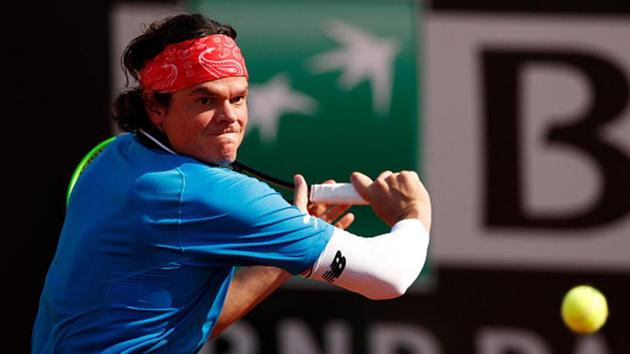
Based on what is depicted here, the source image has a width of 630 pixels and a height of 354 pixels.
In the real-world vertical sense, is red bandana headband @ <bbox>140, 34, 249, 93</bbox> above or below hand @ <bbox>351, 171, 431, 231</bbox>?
above

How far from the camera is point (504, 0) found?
6773 mm

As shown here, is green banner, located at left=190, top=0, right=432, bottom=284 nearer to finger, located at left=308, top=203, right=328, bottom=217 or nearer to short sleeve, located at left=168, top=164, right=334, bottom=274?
finger, located at left=308, top=203, right=328, bottom=217

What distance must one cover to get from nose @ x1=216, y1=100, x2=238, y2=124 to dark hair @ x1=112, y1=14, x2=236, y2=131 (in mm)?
156

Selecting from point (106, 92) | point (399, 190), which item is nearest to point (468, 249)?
point (106, 92)

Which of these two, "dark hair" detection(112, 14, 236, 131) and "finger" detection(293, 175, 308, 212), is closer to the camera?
"dark hair" detection(112, 14, 236, 131)

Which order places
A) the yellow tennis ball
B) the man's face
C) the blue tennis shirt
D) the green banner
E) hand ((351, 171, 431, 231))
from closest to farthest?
the blue tennis shirt, the man's face, hand ((351, 171, 431, 231)), the yellow tennis ball, the green banner

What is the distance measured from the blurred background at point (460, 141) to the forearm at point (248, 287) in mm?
2481

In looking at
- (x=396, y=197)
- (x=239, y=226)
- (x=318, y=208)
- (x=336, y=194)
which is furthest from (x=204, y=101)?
(x=318, y=208)

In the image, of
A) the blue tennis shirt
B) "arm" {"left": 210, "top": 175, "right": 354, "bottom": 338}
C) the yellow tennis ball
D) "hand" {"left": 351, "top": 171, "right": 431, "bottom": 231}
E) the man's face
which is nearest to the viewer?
the blue tennis shirt

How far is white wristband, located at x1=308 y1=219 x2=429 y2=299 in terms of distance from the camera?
140 inches

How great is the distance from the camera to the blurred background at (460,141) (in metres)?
6.75

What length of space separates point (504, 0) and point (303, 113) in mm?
1194

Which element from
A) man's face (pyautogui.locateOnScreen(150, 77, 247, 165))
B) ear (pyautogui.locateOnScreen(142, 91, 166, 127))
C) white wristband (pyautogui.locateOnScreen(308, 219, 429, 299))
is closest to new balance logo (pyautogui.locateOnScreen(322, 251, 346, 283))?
white wristband (pyautogui.locateOnScreen(308, 219, 429, 299))

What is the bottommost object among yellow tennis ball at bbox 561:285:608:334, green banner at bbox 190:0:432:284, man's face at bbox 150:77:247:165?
yellow tennis ball at bbox 561:285:608:334
